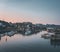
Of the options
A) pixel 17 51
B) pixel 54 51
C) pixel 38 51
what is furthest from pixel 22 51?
pixel 54 51

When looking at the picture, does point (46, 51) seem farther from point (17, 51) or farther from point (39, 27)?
point (39, 27)

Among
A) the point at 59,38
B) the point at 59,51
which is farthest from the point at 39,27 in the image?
the point at 59,51

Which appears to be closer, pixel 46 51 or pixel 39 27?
pixel 46 51

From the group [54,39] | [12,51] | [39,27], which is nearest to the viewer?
Answer: [12,51]

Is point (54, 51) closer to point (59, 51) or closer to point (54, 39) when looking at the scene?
point (59, 51)

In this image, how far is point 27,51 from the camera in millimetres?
6391

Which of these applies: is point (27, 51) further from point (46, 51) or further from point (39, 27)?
point (39, 27)

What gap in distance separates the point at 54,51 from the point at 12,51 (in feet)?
5.39

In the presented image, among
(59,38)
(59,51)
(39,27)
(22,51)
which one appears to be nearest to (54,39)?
(59,38)

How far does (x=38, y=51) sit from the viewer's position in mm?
6504

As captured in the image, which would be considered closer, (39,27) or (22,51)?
(22,51)

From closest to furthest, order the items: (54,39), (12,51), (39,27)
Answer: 1. (12,51)
2. (54,39)
3. (39,27)

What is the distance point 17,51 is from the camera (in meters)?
6.39

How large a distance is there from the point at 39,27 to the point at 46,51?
20.6m
